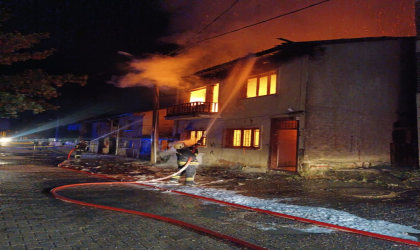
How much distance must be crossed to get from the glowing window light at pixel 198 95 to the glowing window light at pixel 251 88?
13.3ft

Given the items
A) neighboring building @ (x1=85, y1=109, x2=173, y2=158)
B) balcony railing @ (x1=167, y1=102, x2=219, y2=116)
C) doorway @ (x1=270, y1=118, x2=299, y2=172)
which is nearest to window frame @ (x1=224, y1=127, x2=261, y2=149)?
doorway @ (x1=270, y1=118, x2=299, y2=172)

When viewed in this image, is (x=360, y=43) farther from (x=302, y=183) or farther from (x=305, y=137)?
(x=302, y=183)

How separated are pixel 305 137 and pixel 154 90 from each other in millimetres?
8900

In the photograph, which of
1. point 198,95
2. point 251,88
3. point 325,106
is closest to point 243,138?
point 251,88

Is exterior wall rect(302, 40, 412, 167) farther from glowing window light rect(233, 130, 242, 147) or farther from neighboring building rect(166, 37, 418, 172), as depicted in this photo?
glowing window light rect(233, 130, 242, 147)

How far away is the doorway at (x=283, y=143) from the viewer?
546 inches

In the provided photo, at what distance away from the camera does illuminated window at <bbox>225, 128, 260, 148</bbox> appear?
1538cm

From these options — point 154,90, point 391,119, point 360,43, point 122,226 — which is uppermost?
point 360,43

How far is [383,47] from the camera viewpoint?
14367 mm

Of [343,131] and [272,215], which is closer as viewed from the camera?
[272,215]

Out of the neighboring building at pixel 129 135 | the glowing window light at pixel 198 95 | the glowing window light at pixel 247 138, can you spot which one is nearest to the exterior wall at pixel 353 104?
the glowing window light at pixel 247 138

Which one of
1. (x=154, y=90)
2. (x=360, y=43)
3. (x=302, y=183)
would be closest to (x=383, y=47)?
(x=360, y=43)

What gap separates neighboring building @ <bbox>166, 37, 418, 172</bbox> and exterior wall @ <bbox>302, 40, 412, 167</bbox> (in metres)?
0.04

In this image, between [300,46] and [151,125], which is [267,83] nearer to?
[300,46]
